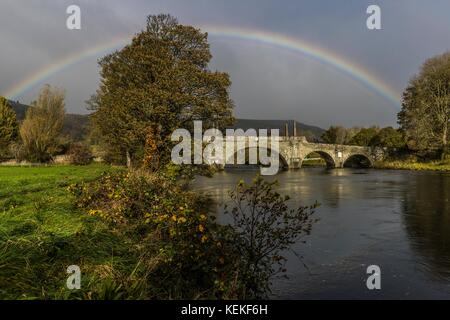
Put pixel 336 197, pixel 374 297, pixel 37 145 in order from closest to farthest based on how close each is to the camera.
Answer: pixel 374 297 < pixel 336 197 < pixel 37 145

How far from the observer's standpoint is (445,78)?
67500 mm

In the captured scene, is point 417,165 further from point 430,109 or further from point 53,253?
point 53,253

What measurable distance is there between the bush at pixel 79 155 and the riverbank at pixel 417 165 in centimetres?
5262

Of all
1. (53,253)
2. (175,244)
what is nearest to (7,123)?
(53,253)

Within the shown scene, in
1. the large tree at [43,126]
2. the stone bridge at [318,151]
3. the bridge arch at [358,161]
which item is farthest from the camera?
the bridge arch at [358,161]

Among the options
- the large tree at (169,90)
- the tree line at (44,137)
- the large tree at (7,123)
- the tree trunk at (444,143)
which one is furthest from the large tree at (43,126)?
the tree trunk at (444,143)

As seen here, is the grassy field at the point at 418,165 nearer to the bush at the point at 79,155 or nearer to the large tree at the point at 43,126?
the bush at the point at 79,155

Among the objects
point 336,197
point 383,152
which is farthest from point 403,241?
point 383,152

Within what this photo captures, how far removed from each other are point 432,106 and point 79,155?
5844 centimetres

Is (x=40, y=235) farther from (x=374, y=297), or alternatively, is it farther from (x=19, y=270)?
(x=374, y=297)

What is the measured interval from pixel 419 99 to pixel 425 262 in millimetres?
64569

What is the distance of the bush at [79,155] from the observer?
63.4 m

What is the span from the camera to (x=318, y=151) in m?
85.8

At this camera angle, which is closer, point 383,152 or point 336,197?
point 336,197
